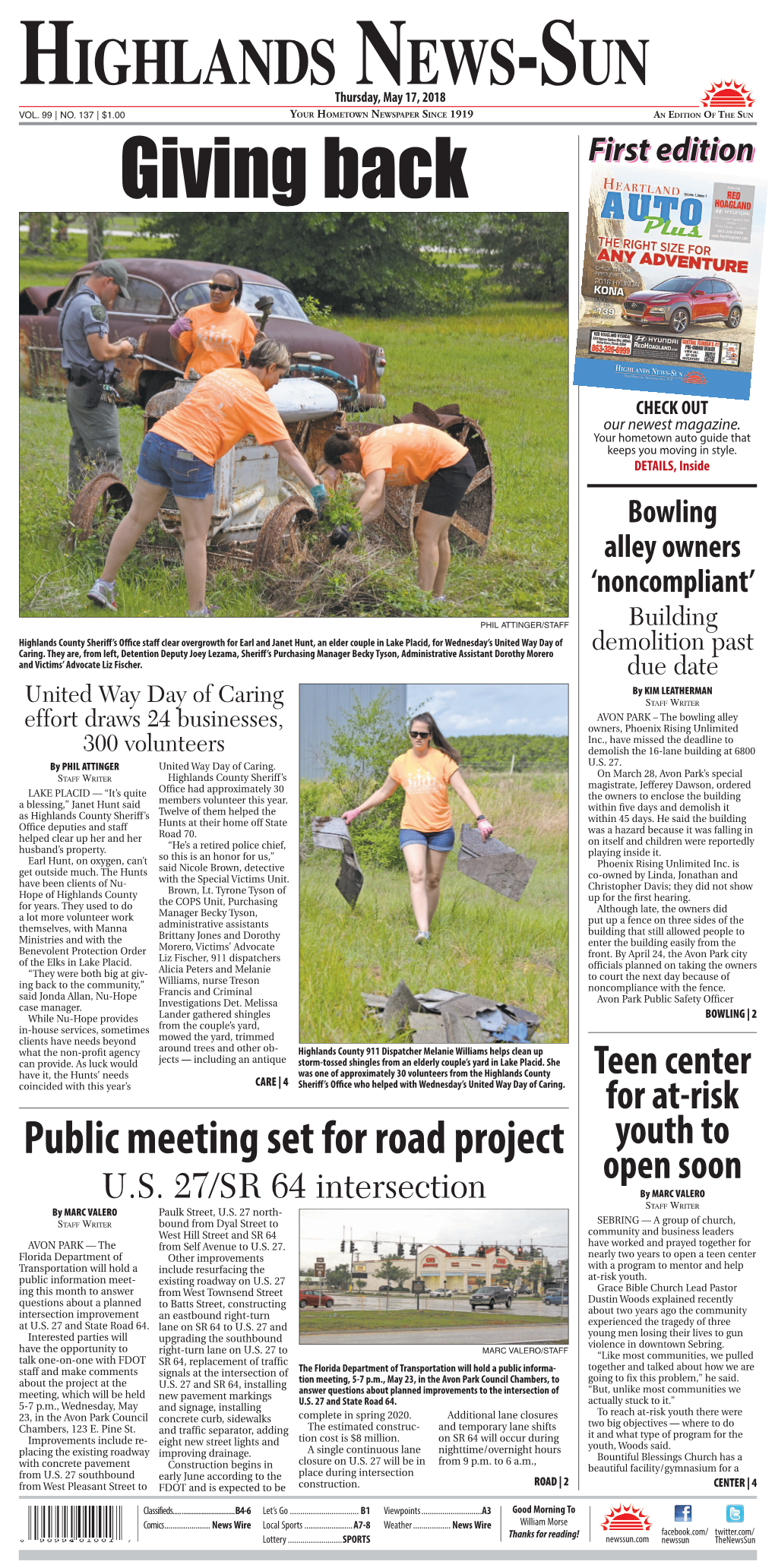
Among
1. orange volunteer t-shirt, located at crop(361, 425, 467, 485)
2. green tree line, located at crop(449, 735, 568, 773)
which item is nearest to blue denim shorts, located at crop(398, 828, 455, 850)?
green tree line, located at crop(449, 735, 568, 773)

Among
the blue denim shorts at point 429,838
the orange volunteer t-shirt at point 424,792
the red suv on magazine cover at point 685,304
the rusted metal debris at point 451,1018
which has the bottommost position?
the rusted metal debris at point 451,1018

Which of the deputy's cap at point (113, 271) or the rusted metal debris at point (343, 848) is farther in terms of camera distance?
the deputy's cap at point (113, 271)

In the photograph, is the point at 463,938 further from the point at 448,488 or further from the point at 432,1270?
the point at 448,488

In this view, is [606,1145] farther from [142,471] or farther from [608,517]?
[142,471]

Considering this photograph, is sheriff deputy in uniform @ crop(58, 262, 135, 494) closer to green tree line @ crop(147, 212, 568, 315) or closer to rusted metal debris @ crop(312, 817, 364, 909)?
green tree line @ crop(147, 212, 568, 315)

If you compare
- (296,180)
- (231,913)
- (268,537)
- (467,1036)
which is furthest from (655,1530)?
(296,180)

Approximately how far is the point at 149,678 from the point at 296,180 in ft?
7.27

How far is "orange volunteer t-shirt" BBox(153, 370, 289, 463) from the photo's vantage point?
511cm

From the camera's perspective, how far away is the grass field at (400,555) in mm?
5309

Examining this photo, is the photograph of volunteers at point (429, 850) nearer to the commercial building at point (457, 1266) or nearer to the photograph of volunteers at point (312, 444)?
the photograph of volunteers at point (312, 444)

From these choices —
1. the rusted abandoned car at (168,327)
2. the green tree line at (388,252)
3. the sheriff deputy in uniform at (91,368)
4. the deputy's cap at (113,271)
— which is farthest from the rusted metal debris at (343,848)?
the deputy's cap at (113,271)

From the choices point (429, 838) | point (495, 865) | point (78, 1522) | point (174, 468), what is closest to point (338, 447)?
point (174, 468)

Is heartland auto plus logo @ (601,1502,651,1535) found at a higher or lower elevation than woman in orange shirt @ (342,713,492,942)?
lower

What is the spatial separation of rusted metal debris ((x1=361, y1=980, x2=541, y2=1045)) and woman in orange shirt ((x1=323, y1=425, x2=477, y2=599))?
2.00 metres
